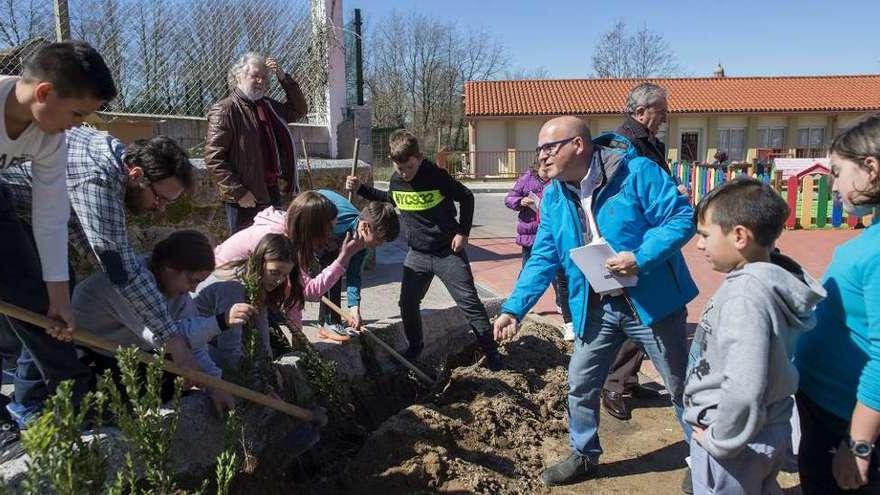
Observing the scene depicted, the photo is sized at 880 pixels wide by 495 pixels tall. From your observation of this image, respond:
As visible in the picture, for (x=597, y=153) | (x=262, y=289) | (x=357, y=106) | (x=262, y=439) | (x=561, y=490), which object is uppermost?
(x=357, y=106)

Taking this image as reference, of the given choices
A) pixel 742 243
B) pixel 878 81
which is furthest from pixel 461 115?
pixel 742 243

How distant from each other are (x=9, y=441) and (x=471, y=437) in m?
2.04

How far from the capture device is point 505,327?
309cm

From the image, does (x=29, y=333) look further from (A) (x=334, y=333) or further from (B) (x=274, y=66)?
(B) (x=274, y=66)

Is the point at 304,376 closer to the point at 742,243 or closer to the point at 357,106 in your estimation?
the point at 742,243

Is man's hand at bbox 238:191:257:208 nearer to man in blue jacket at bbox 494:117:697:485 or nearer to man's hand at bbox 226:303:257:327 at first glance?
man's hand at bbox 226:303:257:327

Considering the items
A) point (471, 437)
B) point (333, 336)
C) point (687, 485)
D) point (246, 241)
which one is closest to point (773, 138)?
point (333, 336)

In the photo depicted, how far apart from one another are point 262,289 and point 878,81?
39145 mm

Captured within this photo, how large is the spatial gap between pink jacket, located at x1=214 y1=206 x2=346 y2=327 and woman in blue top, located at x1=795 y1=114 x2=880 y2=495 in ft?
8.00

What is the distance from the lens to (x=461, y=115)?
138 feet

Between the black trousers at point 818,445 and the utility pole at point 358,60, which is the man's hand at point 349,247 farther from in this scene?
the utility pole at point 358,60

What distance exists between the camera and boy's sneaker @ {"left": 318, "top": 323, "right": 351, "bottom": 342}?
13.9 ft

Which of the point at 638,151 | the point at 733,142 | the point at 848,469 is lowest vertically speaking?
the point at 848,469

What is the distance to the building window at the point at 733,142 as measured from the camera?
3219cm
